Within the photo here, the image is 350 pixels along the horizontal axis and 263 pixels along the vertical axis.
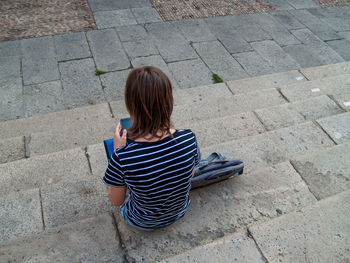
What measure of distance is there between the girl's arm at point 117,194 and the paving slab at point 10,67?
9.88ft

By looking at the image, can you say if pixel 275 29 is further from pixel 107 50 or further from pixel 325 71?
pixel 107 50

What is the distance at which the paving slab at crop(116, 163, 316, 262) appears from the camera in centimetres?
183

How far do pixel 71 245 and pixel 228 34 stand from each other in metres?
4.30

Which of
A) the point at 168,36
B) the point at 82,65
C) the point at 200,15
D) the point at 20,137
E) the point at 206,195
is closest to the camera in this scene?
the point at 206,195

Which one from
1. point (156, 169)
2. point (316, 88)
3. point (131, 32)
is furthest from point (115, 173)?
point (131, 32)

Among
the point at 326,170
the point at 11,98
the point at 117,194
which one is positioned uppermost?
the point at 117,194

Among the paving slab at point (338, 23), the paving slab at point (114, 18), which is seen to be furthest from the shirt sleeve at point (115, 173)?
the paving slab at point (338, 23)

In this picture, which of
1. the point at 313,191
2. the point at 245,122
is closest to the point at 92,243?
the point at 313,191

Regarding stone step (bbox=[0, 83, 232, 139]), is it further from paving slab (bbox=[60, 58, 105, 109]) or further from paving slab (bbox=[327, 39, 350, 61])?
paving slab (bbox=[327, 39, 350, 61])

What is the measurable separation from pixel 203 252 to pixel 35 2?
558 cm

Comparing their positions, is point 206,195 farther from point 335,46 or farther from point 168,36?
point 335,46

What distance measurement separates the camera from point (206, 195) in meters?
2.16

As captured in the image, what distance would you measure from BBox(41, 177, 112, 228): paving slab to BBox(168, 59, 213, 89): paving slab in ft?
7.05

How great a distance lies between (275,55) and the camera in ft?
15.2
